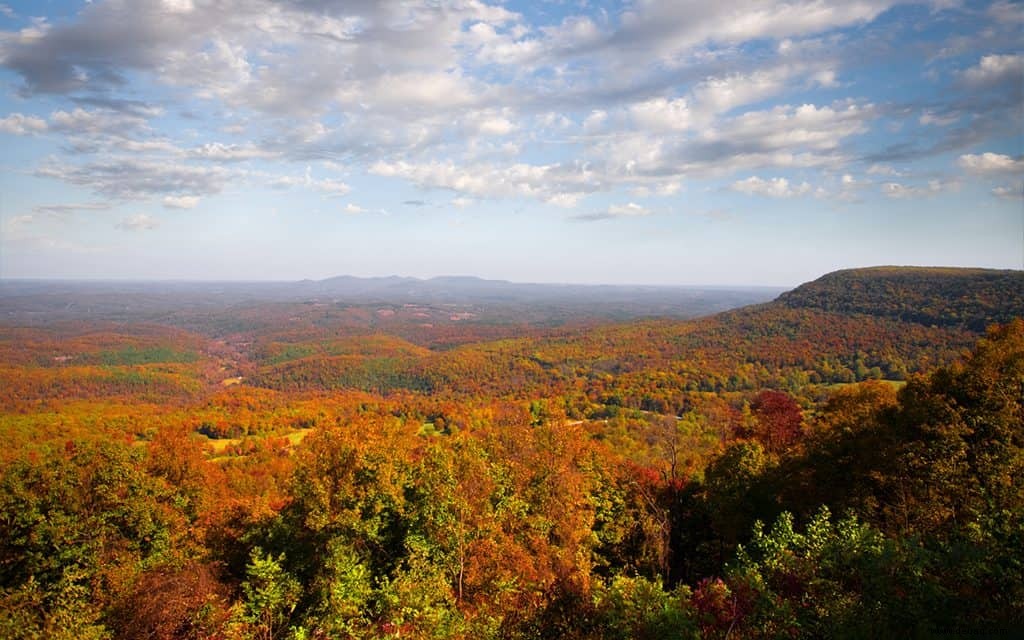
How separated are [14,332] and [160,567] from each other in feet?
828

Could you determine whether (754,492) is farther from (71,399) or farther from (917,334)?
(71,399)

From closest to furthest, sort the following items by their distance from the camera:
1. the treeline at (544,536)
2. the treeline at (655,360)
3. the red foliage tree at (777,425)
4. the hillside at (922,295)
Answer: the treeline at (544,536) → the red foliage tree at (777,425) → the treeline at (655,360) → the hillside at (922,295)

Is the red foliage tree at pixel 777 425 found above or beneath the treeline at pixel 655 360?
above

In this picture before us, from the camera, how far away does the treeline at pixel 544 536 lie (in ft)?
29.5

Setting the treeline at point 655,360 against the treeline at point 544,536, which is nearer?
the treeline at point 544,536

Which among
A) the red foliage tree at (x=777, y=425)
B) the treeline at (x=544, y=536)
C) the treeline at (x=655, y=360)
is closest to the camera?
the treeline at (x=544, y=536)

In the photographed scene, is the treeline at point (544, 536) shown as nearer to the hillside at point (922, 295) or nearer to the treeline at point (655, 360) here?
the treeline at point (655, 360)

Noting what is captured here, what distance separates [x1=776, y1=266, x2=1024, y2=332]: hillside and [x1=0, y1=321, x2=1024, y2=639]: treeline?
289 ft

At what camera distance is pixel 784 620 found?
8367 mm

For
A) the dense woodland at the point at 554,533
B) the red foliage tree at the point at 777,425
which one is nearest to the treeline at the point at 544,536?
the dense woodland at the point at 554,533

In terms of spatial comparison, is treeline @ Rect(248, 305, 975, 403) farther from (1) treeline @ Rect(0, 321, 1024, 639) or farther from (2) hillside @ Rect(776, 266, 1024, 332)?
(1) treeline @ Rect(0, 321, 1024, 639)

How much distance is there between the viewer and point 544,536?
16.3 metres

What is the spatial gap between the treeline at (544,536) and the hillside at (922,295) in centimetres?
8807

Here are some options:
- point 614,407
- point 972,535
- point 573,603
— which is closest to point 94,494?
point 573,603
